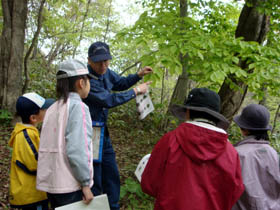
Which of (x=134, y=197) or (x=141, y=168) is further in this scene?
(x=134, y=197)

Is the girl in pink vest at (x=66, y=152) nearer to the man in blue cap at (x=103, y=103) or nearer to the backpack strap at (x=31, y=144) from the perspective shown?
the backpack strap at (x=31, y=144)

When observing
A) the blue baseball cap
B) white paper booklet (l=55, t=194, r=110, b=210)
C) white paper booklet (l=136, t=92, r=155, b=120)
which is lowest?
white paper booklet (l=55, t=194, r=110, b=210)

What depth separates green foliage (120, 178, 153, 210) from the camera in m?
3.38

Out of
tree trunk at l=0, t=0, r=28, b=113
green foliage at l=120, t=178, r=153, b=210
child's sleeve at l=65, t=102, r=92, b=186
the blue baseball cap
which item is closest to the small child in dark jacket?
child's sleeve at l=65, t=102, r=92, b=186

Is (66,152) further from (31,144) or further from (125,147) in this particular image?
(125,147)

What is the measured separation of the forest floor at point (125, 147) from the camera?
346 cm

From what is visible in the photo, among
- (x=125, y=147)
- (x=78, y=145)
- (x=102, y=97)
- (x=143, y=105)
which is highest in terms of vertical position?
(x=102, y=97)

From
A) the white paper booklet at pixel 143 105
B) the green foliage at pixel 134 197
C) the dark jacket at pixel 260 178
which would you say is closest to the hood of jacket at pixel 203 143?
the dark jacket at pixel 260 178

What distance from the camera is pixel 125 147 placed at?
5457 mm

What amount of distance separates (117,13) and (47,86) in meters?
6.19

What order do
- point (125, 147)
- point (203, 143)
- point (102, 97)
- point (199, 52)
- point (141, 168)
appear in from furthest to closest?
point (125, 147), point (199, 52), point (102, 97), point (141, 168), point (203, 143)

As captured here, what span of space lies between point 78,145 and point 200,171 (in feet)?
2.88

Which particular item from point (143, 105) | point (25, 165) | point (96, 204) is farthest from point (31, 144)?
point (143, 105)

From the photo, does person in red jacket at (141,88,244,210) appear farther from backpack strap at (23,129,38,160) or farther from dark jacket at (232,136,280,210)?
Result: backpack strap at (23,129,38,160)
